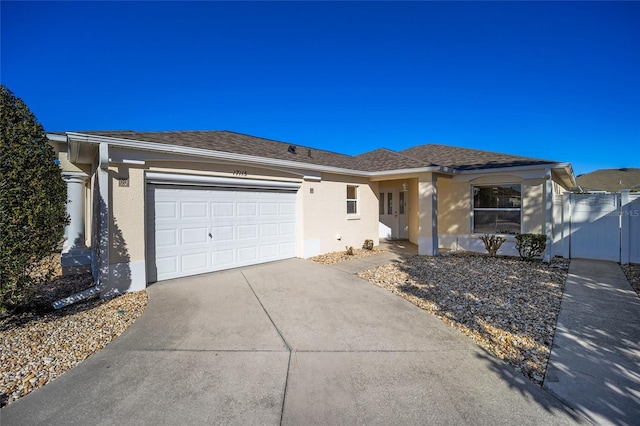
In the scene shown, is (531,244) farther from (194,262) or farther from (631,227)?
(194,262)

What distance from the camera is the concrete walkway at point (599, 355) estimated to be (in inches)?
105

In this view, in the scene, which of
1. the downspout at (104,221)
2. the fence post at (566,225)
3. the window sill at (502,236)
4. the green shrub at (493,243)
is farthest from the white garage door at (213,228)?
the fence post at (566,225)

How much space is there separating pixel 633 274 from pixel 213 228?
11.0 m

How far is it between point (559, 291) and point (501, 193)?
5092mm

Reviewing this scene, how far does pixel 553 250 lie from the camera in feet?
31.9

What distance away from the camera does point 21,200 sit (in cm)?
416

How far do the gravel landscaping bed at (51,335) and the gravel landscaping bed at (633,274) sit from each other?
9969 mm

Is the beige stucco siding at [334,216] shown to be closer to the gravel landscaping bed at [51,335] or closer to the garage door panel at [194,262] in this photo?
the garage door panel at [194,262]

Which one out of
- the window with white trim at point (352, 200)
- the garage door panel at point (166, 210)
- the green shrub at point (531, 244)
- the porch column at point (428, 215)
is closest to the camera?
the garage door panel at point (166, 210)

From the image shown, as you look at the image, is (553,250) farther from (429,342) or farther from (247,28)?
(247,28)

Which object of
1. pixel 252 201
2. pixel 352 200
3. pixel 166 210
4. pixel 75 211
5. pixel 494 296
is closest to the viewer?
pixel 494 296

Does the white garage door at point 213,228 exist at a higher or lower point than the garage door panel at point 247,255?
higher

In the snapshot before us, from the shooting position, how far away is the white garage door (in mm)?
6672

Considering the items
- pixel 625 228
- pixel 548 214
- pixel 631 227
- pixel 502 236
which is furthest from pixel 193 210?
pixel 631 227
